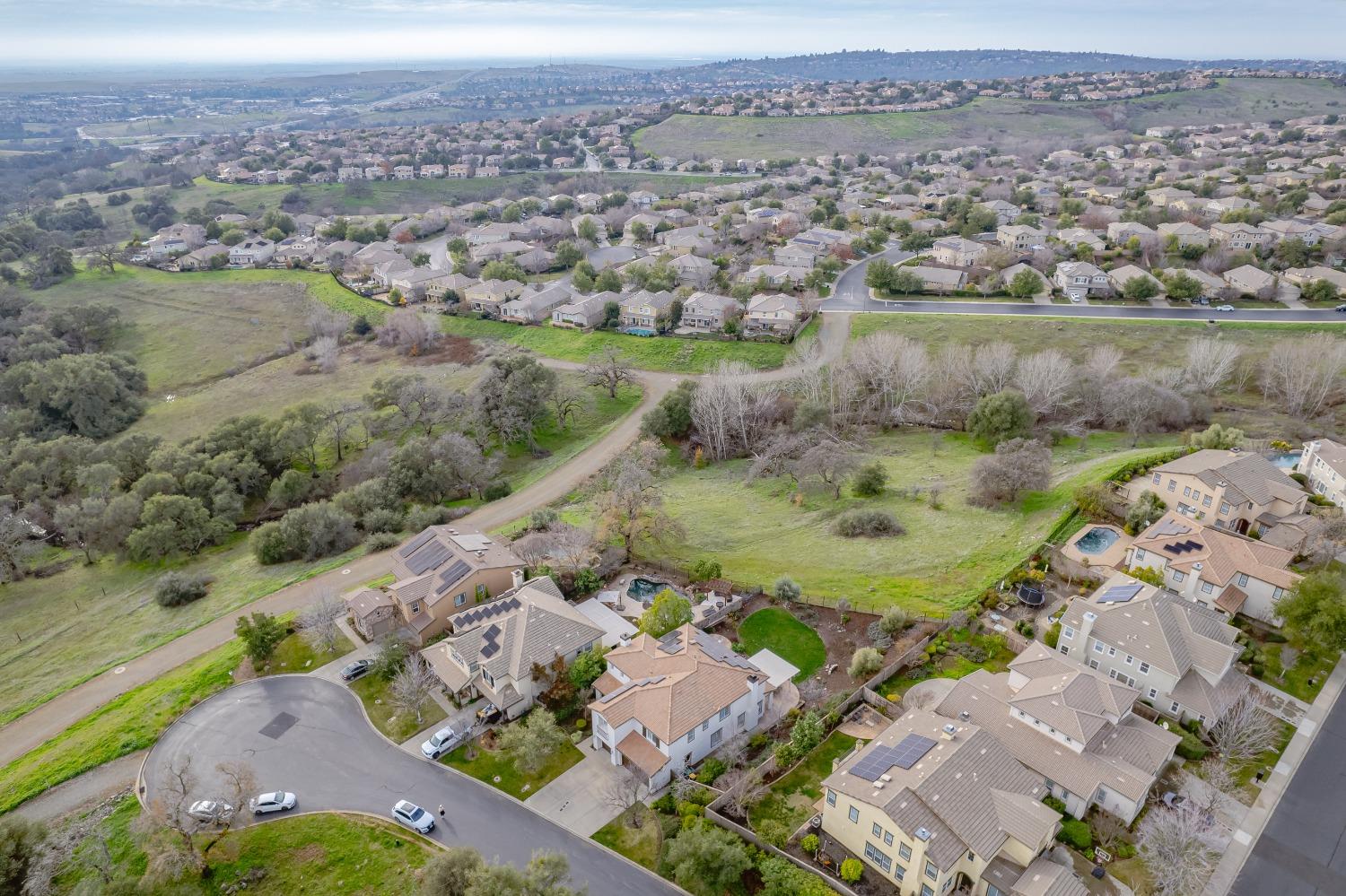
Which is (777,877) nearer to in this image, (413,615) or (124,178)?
(413,615)

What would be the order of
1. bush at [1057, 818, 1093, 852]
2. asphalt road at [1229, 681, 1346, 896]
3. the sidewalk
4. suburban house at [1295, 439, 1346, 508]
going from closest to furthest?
asphalt road at [1229, 681, 1346, 896] < the sidewalk < bush at [1057, 818, 1093, 852] < suburban house at [1295, 439, 1346, 508]

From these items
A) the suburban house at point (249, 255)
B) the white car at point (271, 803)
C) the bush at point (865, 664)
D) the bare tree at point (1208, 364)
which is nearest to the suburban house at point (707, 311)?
the bare tree at point (1208, 364)

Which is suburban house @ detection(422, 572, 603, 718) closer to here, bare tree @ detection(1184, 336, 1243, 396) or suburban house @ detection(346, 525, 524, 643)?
suburban house @ detection(346, 525, 524, 643)

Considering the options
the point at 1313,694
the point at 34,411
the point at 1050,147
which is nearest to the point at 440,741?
the point at 1313,694

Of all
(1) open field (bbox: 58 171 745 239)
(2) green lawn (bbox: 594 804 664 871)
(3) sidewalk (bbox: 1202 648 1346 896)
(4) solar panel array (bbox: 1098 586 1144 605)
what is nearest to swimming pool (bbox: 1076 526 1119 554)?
(4) solar panel array (bbox: 1098 586 1144 605)

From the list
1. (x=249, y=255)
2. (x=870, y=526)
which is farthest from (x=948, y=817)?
(x=249, y=255)

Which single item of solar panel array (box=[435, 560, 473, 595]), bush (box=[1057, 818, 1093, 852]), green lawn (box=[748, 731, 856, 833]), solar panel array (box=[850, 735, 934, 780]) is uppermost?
solar panel array (box=[850, 735, 934, 780])
